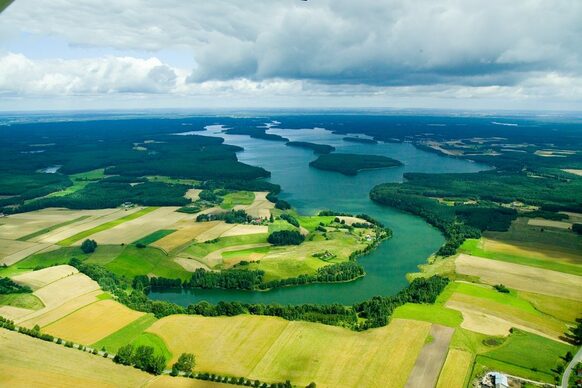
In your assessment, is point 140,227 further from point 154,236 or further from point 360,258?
point 360,258

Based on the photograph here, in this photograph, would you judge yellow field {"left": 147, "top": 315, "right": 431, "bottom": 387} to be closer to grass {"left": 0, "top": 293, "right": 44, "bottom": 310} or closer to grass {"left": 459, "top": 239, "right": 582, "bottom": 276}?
grass {"left": 0, "top": 293, "right": 44, "bottom": 310}

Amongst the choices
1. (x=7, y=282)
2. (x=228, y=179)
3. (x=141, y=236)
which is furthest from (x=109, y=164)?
(x=7, y=282)

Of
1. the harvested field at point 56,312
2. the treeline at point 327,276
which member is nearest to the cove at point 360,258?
the treeline at point 327,276

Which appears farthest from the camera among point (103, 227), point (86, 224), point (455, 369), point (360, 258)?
point (86, 224)

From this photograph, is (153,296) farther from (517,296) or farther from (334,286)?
(517,296)

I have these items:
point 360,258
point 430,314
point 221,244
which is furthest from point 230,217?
point 430,314

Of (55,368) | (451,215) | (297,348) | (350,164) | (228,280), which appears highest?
(350,164)
